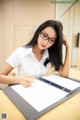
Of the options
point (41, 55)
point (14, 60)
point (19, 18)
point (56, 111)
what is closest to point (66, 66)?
point (41, 55)

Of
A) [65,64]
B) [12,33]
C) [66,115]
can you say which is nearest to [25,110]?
[66,115]

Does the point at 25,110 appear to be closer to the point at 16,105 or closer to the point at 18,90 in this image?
the point at 16,105

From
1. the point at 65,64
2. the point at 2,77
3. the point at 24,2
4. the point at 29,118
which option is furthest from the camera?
the point at 24,2

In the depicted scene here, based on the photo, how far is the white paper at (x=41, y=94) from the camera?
2.13 ft

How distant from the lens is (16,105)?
24.9 inches

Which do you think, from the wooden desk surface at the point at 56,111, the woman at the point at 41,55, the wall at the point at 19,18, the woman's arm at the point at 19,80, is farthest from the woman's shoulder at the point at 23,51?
the wall at the point at 19,18

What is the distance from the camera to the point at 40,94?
733mm

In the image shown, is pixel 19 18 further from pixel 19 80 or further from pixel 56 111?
pixel 56 111

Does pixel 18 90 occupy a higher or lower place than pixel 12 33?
lower

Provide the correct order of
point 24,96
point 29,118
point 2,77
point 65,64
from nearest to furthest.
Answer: point 29,118, point 24,96, point 2,77, point 65,64

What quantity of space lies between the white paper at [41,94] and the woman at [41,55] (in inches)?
7.3

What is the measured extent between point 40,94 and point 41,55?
59 cm

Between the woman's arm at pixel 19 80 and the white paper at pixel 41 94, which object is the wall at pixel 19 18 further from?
the white paper at pixel 41 94

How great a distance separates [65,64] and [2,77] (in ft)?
1.91
